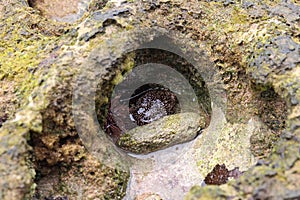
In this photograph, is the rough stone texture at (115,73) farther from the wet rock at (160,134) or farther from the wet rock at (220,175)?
the wet rock at (220,175)

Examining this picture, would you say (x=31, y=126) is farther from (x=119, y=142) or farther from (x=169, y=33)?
(x=169, y=33)

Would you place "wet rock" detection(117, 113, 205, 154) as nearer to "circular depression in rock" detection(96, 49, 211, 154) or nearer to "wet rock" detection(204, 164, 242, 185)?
"circular depression in rock" detection(96, 49, 211, 154)

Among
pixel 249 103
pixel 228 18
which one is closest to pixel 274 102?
pixel 249 103

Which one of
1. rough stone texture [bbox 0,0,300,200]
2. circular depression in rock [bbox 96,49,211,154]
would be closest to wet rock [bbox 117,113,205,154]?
circular depression in rock [bbox 96,49,211,154]

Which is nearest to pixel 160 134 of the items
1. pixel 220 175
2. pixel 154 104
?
pixel 154 104

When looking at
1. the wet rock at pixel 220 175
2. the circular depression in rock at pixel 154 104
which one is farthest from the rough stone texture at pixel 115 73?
the wet rock at pixel 220 175

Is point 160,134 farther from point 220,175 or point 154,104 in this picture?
point 220,175

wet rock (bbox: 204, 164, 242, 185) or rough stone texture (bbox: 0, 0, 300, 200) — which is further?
wet rock (bbox: 204, 164, 242, 185)
